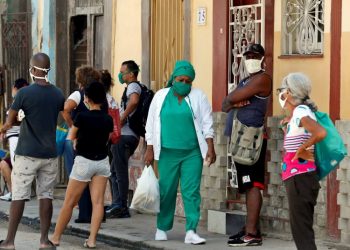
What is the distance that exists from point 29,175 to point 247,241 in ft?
7.58

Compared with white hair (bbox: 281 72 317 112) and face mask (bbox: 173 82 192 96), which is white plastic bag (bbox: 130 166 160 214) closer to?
face mask (bbox: 173 82 192 96)

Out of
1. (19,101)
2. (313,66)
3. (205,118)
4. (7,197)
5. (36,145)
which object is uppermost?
(313,66)

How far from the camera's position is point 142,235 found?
1345cm

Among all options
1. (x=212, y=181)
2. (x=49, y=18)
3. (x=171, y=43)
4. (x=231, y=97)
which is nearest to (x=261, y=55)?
(x=231, y=97)

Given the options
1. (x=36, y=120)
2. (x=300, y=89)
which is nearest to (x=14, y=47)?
(x=36, y=120)

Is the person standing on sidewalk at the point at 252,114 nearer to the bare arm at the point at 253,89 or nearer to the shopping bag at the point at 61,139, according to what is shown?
the bare arm at the point at 253,89

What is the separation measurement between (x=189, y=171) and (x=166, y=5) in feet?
12.7

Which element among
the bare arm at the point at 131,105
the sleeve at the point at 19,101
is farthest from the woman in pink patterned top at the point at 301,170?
the bare arm at the point at 131,105

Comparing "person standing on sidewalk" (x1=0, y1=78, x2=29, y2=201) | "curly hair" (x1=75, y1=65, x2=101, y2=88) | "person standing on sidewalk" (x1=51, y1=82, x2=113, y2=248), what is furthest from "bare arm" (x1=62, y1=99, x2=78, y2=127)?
"person standing on sidewalk" (x1=0, y1=78, x2=29, y2=201)

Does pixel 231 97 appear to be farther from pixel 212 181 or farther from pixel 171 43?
pixel 171 43

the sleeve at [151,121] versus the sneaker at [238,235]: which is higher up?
the sleeve at [151,121]

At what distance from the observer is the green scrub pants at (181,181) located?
12.6m

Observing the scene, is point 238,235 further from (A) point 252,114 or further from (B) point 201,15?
(B) point 201,15

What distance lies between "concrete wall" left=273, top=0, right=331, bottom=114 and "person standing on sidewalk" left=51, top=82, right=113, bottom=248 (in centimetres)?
192
